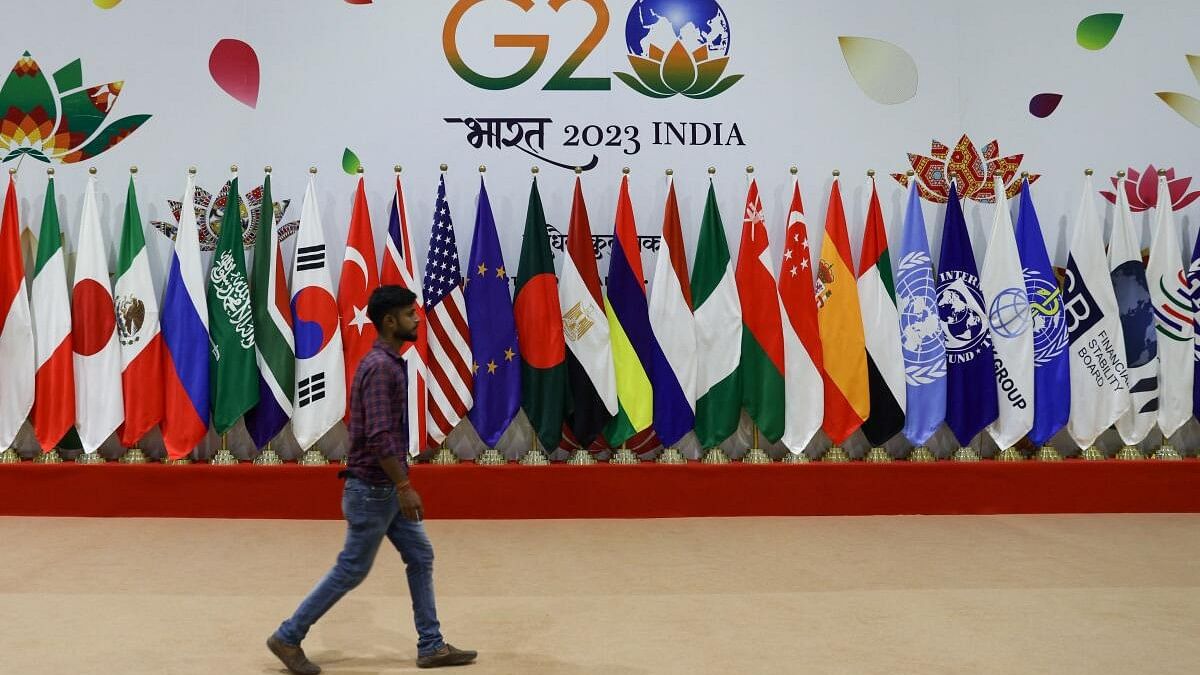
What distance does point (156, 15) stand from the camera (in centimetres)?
655

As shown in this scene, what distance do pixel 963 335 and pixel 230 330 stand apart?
181 inches

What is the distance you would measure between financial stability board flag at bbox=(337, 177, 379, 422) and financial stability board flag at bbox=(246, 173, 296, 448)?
34 cm

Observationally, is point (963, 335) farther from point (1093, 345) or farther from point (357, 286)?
point (357, 286)

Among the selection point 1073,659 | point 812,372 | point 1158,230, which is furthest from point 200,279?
point 1158,230

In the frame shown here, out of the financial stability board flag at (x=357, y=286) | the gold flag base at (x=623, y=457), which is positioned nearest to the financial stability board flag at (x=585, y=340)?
the gold flag base at (x=623, y=457)

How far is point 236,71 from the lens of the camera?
257 inches

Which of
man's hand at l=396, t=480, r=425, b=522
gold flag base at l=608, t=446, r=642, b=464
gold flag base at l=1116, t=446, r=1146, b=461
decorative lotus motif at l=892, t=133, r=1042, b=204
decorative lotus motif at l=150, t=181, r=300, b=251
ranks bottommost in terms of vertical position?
gold flag base at l=1116, t=446, r=1146, b=461

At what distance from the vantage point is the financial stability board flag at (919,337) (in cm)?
644

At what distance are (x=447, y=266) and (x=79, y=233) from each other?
235 cm

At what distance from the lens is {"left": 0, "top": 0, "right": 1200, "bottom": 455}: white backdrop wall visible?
652 cm

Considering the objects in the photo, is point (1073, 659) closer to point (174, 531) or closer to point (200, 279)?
point (174, 531)

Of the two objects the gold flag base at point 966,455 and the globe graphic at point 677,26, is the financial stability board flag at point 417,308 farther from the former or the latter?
the gold flag base at point 966,455

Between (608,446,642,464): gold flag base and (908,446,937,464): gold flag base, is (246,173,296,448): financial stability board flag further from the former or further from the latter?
(908,446,937,464): gold flag base

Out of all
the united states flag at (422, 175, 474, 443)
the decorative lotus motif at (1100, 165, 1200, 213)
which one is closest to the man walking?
the united states flag at (422, 175, 474, 443)
